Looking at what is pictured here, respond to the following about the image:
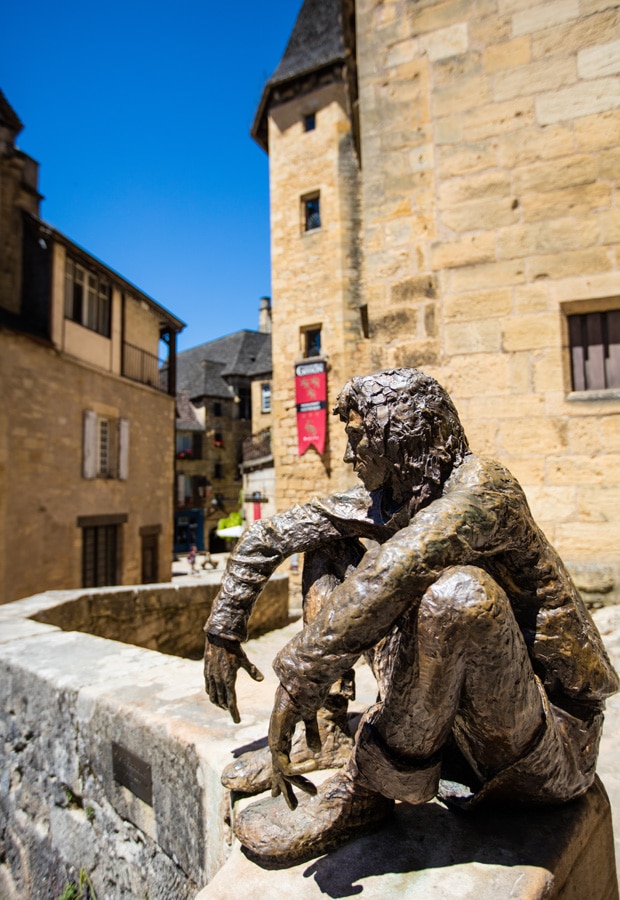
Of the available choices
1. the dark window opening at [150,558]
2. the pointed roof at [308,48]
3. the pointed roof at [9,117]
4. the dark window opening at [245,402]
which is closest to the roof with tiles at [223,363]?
the dark window opening at [245,402]

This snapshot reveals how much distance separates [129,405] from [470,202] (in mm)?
11458

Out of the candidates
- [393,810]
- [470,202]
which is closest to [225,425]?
[470,202]

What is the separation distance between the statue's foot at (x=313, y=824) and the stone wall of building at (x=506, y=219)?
8.18 ft

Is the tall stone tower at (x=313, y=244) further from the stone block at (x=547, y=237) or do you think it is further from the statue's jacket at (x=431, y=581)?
the statue's jacket at (x=431, y=581)

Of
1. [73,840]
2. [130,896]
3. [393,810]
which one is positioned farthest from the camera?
[73,840]

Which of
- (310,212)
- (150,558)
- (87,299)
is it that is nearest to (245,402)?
(150,558)

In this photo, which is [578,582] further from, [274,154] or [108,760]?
[274,154]

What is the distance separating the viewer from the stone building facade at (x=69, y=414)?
10078 millimetres

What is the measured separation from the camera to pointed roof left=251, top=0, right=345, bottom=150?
46.1 feet

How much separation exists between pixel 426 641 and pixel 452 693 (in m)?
0.15

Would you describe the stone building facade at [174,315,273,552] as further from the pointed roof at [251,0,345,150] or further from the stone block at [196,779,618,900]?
the stone block at [196,779,618,900]

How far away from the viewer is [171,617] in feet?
18.9

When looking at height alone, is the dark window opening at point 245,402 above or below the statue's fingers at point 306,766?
above

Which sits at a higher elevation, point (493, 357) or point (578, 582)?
point (493, 357)
